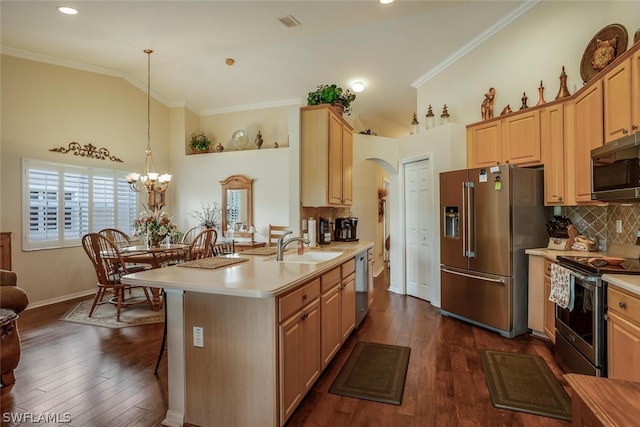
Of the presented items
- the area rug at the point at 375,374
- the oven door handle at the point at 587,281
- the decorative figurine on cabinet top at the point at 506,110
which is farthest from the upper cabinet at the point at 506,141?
the area rug at the point at 375,374

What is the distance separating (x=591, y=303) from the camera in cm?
229

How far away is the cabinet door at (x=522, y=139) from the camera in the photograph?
11.3 ft

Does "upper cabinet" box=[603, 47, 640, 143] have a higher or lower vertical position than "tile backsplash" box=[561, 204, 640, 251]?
higher

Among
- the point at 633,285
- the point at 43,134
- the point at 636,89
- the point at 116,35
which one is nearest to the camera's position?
the point at 633,285

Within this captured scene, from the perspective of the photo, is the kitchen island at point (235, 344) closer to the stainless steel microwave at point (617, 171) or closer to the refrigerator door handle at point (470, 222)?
the stainless steel microwave at point (617, 171)

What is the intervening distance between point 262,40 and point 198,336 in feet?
13.6

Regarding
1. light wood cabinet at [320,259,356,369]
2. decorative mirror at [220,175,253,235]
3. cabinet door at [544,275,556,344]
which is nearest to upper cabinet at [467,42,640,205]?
cabinet door at [544,275,556,344]

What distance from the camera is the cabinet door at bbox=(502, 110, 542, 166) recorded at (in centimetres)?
346

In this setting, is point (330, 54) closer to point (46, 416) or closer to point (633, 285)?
point (633, 285)

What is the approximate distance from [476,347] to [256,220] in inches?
179

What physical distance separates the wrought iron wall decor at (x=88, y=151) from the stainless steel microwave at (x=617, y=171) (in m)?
6.55

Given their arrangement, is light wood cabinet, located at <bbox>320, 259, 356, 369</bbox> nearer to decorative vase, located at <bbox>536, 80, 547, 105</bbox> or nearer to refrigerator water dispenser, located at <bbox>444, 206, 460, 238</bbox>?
refrigerator water dispenser, located at <bbox>444, 206, 460, 238</bbox>

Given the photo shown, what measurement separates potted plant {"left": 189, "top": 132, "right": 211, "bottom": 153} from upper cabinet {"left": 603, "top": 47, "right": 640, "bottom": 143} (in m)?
6.39

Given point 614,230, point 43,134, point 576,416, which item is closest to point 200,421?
point 576,416
